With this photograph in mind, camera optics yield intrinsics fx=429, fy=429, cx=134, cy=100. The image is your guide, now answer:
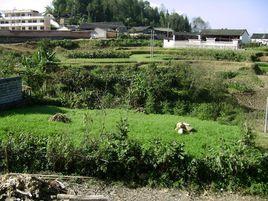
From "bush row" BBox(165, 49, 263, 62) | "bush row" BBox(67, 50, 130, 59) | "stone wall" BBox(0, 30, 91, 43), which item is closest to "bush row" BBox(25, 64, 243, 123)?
"bush row" BBox(67, 50, 130, 59)

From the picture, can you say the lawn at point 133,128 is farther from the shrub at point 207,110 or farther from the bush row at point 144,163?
the shrub at point 207,110

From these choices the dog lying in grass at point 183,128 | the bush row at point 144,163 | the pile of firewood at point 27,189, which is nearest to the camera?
the pile of firewood at point 27,189

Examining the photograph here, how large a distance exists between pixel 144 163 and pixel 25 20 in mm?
78522

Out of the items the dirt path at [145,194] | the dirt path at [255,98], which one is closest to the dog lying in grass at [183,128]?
the dirt path at [145,194]

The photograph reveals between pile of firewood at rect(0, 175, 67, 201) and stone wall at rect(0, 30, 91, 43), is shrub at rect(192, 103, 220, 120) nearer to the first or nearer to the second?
pile of firewood at rect(0, 175, 67, 201)

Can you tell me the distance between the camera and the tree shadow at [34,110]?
16.9m

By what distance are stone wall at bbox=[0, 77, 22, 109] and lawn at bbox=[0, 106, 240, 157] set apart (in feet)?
2.26

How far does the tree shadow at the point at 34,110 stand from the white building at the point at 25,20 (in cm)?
6177

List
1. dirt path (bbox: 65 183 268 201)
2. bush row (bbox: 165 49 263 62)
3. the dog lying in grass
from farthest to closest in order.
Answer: bush row (bbox: 165 49 263 62) → the dog lying in grass → dirt path (bbox: 65 183 268 201)

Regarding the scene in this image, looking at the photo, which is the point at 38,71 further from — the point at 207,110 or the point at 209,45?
the point at 209,45

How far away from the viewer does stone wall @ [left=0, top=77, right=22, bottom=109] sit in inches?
688

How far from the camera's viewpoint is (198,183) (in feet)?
39.6

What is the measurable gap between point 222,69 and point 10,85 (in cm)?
1845

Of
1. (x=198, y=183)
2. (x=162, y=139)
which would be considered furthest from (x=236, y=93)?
(x=198, y=183)
